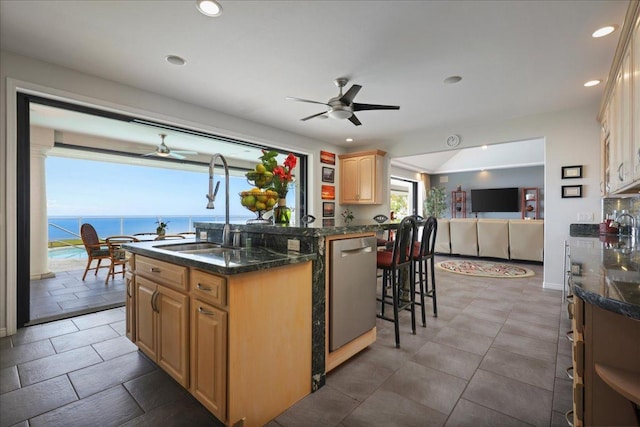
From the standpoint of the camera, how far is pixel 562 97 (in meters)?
3.58

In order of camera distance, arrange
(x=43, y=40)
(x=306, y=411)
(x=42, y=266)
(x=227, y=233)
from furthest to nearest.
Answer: (x=42, y=266)
(x=43, y=40)
(x=227, y=233)
(x=306, y=411)

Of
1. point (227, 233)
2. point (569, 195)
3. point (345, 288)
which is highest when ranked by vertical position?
point (569, 195)

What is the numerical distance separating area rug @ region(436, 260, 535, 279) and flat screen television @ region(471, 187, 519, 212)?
3.97 metres

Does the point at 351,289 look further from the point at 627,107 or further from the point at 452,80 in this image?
the point at 452,80

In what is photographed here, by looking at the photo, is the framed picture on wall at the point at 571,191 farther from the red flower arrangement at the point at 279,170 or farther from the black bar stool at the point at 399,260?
the red flower arrangement at the point at 279,170

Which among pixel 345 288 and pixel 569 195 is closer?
pixel 345 288

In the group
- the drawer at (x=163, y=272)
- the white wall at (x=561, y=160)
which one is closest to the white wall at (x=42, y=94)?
the drawer at (x=163, y=272)

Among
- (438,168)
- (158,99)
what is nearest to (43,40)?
(158,99)

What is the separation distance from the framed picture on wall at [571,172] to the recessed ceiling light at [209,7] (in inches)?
182

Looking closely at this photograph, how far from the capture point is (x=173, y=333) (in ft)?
5.47

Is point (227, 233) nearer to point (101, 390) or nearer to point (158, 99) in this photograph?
point (101, 390)

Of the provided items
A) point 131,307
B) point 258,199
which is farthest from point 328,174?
point 131,307

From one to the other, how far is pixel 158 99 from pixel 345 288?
3281mm

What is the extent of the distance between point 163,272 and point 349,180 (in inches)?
186
